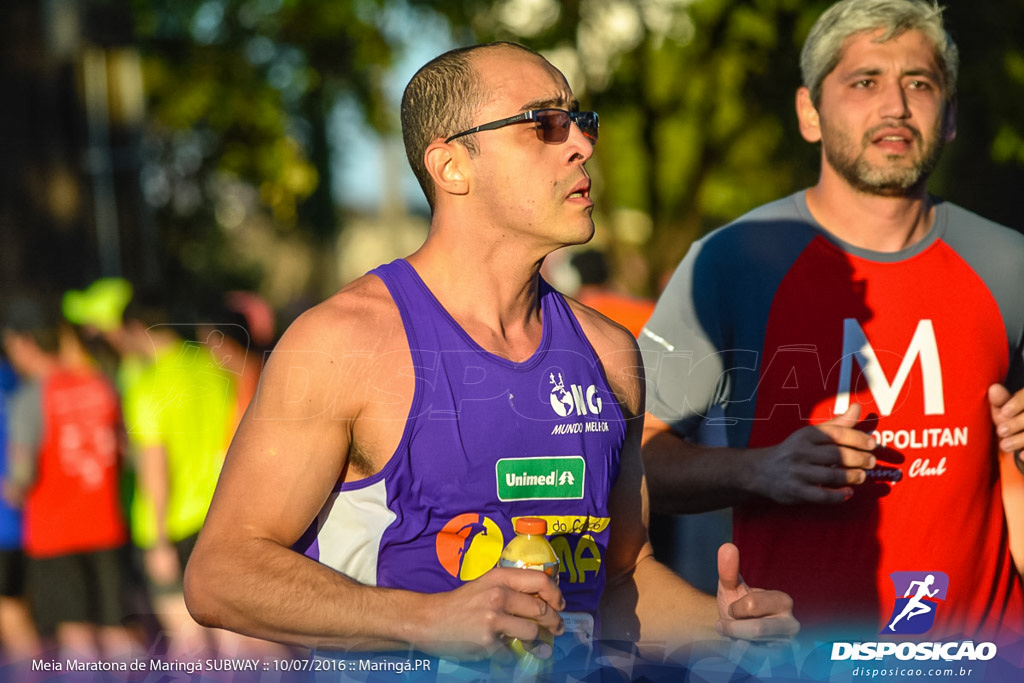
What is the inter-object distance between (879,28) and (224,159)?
1682 centimetres

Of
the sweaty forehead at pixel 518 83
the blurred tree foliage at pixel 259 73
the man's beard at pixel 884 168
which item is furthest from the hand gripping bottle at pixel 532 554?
the blurred tree foliage at pixel 259 73

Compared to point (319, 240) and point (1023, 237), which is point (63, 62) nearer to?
point (1023, 237)

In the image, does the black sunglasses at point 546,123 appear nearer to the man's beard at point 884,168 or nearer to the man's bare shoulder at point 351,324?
the man's bare shoulder at point 351,324

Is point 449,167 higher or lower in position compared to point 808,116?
lower

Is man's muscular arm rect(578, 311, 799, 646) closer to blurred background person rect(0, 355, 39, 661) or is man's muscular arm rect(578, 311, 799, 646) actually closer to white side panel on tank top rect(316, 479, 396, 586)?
white side panel on tank top rect(316, 479, 396, 586)

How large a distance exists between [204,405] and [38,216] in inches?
266

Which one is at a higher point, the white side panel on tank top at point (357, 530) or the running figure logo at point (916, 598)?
the white side panel on tank top at point (357, 530)

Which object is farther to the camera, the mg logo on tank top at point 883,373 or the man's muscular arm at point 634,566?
the mg logo on tank top at point 883,373

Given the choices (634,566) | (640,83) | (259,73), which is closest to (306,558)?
(634,566)

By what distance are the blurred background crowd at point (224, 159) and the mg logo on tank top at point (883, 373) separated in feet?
7.05

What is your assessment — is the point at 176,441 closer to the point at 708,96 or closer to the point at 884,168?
the point at 884,168

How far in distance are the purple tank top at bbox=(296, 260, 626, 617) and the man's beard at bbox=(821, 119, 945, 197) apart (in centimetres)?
123

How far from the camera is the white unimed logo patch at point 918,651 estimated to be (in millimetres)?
3078

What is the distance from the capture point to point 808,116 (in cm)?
389
